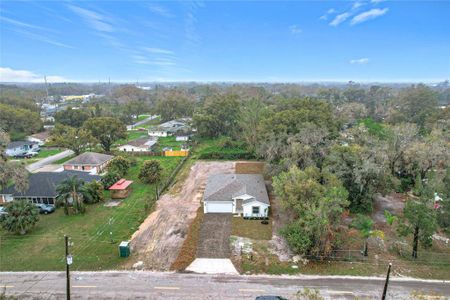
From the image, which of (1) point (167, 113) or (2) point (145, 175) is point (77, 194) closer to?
(2) point (145, 175)

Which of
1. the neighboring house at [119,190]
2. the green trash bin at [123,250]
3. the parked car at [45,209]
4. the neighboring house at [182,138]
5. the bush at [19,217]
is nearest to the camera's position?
the green trash bin at [123,250]

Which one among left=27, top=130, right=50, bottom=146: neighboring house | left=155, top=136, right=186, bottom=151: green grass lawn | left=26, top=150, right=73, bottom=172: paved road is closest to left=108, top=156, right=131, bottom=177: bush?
left=26, top=150, right=73, bottom=172: paved road

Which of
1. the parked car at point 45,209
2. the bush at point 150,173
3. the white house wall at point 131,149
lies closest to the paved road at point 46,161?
the white house wall at point 131,149

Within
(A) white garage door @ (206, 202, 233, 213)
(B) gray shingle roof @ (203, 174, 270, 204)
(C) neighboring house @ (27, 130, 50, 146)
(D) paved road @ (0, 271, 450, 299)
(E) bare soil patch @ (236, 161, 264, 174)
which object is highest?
(C) neighboring house @ (27, 130, 50, 146)

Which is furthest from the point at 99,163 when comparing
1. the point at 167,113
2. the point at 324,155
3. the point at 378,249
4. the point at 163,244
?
the point at 167,113

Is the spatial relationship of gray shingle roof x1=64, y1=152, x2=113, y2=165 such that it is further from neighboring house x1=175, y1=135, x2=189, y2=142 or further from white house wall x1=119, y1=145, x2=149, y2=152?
neighboring house x1=175, y1=135, x2=189, y2=142

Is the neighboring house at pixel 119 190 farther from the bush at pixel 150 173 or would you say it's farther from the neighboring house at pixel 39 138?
the neighboring house at pixel 39 138

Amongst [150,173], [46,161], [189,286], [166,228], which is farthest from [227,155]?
[189,286]

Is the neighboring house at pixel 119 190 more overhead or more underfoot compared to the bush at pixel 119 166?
more underfoot
